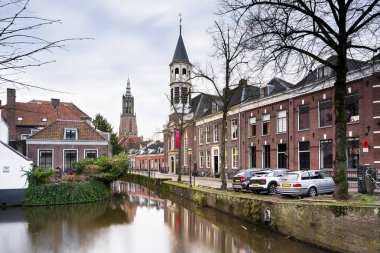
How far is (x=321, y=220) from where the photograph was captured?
10.8 metres

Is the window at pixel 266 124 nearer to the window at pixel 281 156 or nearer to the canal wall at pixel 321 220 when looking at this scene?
the window at pixel 281 156

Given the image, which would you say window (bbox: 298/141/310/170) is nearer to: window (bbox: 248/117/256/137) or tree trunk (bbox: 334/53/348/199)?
window (bbox: 248/117/256/137)

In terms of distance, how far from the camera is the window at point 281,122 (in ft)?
94.7

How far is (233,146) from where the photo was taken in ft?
118

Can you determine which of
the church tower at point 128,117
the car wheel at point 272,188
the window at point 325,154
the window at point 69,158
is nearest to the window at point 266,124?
the window at point 325,154

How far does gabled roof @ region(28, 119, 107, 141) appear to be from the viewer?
31.2 metres

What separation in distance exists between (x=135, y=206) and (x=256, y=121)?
51.2ft

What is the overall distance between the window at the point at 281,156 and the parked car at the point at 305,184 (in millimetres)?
11411

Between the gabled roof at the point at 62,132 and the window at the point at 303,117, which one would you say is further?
the gabled roof at the point at 62,132

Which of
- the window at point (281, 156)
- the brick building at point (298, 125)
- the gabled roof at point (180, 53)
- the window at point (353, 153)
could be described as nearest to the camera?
the brick building at point (298, 125)

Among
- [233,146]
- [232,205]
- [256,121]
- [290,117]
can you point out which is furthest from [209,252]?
[233,146]

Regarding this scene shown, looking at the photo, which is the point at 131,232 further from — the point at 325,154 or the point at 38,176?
the point at 325,154

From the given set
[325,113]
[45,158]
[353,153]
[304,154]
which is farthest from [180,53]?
[353,153]

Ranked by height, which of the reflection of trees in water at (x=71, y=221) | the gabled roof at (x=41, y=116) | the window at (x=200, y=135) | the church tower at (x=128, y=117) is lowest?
the reflection of trees in water at (x=71, y=221)
